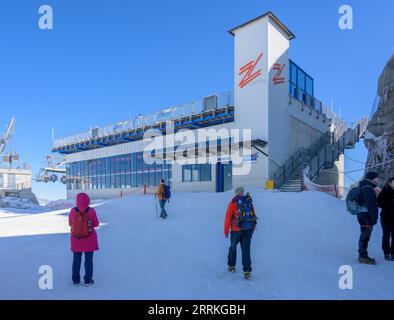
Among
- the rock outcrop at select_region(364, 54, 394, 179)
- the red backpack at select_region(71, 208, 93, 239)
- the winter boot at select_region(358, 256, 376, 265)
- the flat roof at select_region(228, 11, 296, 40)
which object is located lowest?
the winter boot at select_region(358, 256, 376, 265)

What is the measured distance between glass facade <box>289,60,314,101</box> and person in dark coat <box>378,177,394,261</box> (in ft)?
56.3

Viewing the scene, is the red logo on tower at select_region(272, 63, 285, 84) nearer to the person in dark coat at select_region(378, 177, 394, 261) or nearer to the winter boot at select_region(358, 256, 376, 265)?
the person in dark coat at select_region(378, 177, 394, 261)

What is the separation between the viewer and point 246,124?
19.8 metres

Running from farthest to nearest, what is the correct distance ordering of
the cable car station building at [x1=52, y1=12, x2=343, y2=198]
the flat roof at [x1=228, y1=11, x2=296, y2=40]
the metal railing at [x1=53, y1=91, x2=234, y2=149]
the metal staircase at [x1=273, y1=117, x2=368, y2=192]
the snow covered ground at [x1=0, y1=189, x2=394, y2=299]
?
1. the metal railing at [x1=53, y1=91, x2=234, y2=149]
2. the flat roof at [x1=228, y1=11, x2=296, y2=40]
3. the cable car station building at [x1=52, y1=12, x2=343, y2=198]
4. the metal staircase at [x1=273, y1=117, x2=368, y2=192]
5. the snow covered ground at [x1=0, y1=189, x2=394, y2=299]

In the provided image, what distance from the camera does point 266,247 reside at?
6.80 metres

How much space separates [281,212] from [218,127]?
11.8 meters

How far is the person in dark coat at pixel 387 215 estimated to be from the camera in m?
5.48

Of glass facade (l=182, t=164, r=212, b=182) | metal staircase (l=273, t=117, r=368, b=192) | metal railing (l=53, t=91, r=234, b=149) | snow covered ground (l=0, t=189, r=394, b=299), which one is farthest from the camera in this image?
glass facade (l=182, t=164, r=212, b=182)

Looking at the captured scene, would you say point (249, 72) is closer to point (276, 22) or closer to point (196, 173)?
point (276, 22)

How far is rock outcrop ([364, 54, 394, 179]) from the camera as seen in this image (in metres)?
13.6

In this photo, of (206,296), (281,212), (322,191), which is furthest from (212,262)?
(322,191)

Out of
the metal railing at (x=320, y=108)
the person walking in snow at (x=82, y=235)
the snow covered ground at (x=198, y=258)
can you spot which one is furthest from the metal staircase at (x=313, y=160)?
the person walking in snow at (x=82, y=235)


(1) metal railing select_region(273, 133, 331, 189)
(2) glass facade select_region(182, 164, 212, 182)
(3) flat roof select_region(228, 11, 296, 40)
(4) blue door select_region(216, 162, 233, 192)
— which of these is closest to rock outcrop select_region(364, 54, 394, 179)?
(1) metal railing select_region(273, 133, 331, 189)
